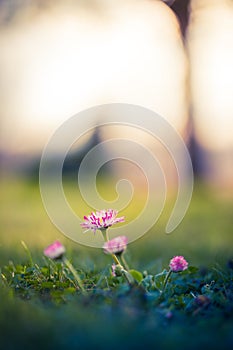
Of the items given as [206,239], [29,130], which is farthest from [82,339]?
[29,130]

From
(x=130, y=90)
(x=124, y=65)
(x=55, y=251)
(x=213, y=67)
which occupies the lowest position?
(x=130, y=90)

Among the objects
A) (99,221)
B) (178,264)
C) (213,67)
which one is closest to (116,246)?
(99,221)

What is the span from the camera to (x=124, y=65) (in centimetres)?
702

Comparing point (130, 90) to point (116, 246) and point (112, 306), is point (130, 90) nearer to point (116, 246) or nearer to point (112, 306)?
point (116, 246)

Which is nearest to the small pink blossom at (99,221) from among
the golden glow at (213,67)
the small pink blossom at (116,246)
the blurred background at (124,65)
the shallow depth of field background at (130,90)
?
the small pink blossom at (116,246)

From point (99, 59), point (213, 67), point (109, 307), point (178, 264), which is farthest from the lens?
point (213, 67)

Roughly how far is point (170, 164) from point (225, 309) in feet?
20.3

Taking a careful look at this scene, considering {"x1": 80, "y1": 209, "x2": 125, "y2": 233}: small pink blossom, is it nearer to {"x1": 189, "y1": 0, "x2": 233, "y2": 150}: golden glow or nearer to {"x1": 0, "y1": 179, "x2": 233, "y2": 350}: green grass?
{"x1": 0, "y1": 179, "x2": 233, "y2": 350}: green grass

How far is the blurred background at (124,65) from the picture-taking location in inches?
272

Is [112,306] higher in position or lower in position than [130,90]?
higher

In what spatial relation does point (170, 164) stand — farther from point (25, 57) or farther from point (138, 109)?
point (25, 57)

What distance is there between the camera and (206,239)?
4.85 meters

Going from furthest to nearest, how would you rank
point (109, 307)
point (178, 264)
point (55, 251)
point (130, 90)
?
point (130, 90)
point (178, 264)
point (55, 251)
point (109, 307)

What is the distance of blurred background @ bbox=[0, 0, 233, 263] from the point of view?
6918 mm
